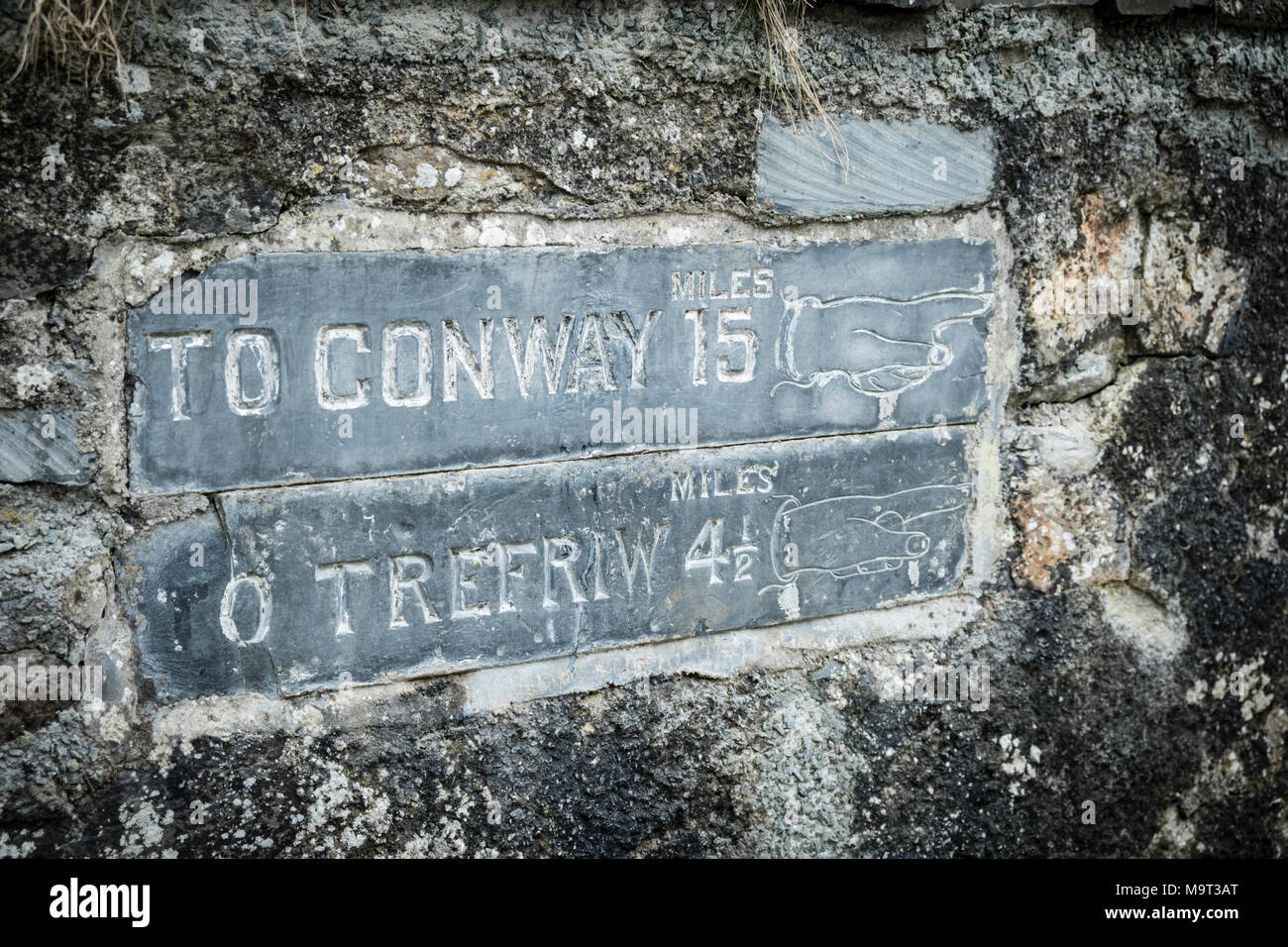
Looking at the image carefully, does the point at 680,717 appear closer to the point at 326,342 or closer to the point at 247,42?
the point at 326,342

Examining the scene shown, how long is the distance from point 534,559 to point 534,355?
34 cm

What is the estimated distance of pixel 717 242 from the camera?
185cm

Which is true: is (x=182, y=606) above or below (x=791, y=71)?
below

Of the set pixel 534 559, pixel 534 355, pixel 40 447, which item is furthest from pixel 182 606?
pixel 534 355

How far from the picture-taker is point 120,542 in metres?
1.58

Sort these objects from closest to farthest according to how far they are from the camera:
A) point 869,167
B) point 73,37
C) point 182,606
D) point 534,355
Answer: point 73,37 → point 182,606 → point 534,355 → point 869,167

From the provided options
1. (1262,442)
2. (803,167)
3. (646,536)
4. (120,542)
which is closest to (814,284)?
(803,167)

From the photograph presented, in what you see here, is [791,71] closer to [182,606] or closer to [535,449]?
[535,449]

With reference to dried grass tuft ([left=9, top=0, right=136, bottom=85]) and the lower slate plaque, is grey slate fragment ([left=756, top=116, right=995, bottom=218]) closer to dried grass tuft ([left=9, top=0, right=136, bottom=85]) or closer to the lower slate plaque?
the lower slate plaque

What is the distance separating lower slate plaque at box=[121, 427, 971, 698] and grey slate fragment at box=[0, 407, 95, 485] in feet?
0.51

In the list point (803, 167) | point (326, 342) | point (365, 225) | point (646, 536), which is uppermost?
point (803, 167)

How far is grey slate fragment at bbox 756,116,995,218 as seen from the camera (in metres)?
1.86

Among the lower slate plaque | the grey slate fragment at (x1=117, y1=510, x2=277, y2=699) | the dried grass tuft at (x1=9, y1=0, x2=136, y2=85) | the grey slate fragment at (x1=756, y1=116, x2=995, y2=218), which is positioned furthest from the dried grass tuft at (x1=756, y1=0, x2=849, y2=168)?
the grey slate fragment at (x1=117, y1=510, x2=277, y2=699)

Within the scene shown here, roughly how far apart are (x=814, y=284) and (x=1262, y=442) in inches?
41.8
